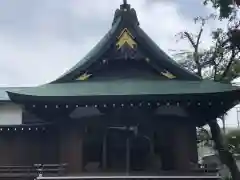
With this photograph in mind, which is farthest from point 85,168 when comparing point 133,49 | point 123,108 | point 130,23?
point 130,23

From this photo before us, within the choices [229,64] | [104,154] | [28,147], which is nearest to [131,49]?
[104,154]

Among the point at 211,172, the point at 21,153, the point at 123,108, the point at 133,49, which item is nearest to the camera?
the point at 211,172

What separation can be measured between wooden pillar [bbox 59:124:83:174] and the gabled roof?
1.83 metres

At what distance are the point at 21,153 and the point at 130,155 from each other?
4.40 m

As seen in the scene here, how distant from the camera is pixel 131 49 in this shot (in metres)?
12.5

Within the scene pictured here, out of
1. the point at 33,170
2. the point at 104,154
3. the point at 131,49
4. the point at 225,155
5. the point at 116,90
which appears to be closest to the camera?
the point at 116,90

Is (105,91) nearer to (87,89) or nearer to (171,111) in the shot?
(87,89)

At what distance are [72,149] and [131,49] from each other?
3.83 meters

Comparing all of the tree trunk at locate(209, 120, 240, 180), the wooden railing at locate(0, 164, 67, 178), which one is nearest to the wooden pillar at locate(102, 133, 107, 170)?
the wooden railing at locate(0, 164, 67, 178)

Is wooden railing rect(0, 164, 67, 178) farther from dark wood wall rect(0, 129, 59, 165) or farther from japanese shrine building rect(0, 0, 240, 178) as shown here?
dark wood wall rect(0, 129, 59, 165)

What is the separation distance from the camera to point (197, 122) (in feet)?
39.8

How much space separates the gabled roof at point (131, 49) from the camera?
12.3m

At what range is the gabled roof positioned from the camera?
12.3 metres

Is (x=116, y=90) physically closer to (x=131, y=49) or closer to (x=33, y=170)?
(x=131, y=49)
